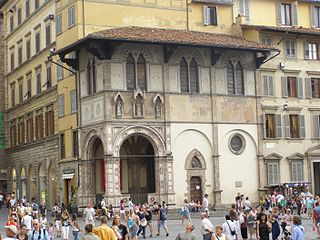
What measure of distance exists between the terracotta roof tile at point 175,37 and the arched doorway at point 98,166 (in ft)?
22.4

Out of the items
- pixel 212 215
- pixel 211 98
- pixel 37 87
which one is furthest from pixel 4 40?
pixel 212 215

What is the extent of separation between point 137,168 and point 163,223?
528 inches

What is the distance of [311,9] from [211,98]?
12.5m

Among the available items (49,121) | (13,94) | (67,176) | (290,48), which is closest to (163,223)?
(67,176)

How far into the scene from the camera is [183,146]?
4488 centimetres

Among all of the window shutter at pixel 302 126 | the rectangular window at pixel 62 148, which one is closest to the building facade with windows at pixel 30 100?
the rectangular window at pixel 62 148

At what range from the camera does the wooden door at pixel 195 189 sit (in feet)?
148

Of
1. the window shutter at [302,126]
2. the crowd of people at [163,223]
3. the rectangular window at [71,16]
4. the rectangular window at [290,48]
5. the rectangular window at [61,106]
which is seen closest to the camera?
the crowd of people at [163,223]

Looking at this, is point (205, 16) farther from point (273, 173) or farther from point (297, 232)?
point (297, 232)

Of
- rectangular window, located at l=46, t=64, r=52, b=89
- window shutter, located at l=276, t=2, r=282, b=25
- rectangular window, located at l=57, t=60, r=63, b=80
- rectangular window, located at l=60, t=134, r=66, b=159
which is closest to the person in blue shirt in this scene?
rectangular window, located at l=60, t=134, r=66, b=159

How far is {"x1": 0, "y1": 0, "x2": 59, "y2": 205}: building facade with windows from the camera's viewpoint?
52.1 m

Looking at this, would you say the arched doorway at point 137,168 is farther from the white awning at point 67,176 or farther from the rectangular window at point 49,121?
the rectangular window at point 49,121

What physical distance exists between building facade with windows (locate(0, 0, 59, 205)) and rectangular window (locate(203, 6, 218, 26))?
10.6 metres

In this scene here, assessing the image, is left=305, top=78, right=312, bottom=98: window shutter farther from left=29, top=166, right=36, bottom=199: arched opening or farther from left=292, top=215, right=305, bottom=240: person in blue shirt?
left=292, top=215, right=305, bottom=240: person in blue shirt
